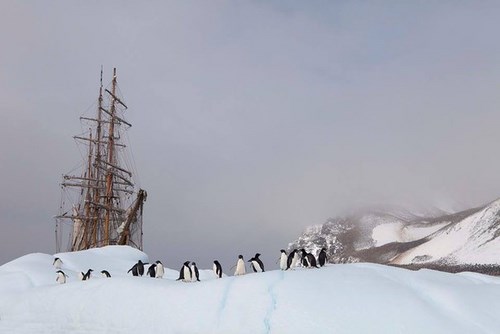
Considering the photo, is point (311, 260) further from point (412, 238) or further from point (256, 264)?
point (412, 238)

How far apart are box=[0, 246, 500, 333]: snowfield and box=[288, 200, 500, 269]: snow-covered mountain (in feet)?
154

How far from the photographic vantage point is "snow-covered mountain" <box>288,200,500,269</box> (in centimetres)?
6975

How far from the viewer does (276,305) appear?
16.0 metres

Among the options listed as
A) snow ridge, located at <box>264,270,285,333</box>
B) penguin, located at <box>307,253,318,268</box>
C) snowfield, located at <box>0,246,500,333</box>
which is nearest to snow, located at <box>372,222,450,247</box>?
penguin, located at <box>307,253,318,268</box>

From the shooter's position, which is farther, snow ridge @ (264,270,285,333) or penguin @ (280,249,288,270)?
penguin @ (280,249,288,270)

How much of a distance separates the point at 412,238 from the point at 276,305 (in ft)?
356

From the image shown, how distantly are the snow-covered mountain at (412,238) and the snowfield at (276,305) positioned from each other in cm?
4689

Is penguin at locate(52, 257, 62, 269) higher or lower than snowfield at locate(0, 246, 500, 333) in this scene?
higher

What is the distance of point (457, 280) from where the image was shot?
1920 centimetres

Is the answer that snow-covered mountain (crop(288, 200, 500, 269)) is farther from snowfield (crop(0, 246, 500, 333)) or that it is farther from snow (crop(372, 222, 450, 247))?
snowfield (crop(0, 246, 500, 333))

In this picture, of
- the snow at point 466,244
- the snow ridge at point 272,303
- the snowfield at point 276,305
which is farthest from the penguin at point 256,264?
the snow at point 466,244

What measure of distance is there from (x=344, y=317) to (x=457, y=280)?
657 centimetres

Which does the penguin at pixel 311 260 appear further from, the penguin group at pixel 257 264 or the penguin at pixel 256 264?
the penguin at pixel 256 264

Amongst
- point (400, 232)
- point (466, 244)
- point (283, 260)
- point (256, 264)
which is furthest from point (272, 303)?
point (400, 232)
